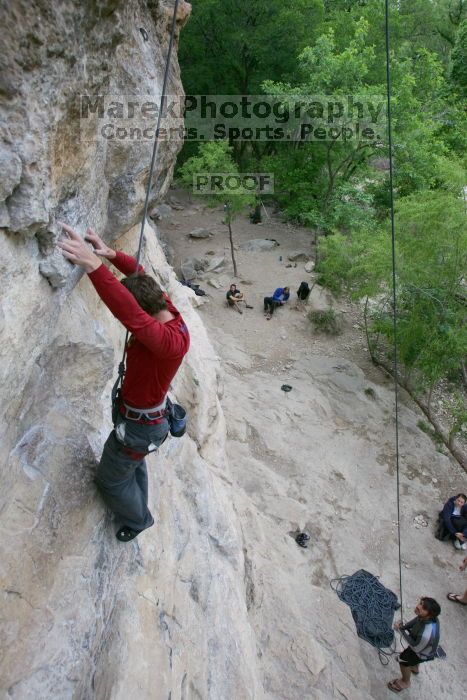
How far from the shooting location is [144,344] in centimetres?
258

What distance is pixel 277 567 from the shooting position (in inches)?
253

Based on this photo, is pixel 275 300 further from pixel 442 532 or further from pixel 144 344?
pixel 144 344

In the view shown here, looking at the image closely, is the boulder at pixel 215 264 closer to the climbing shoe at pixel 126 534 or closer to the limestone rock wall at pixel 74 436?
the limestone rock wall at pixel 74 436

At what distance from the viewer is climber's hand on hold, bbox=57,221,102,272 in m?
2.45

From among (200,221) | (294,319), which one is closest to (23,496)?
(294,319)

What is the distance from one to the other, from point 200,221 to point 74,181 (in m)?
18.5

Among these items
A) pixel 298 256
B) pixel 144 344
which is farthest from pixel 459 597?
pixel 298 256

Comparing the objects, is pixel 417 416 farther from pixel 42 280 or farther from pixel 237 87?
pixel 237 87

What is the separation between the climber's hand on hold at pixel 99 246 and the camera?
3104 millimetres

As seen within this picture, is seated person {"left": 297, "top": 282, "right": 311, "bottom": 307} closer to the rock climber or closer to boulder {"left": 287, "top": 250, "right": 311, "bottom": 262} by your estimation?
boulder {"left": 287, "top": 250, "right": 311, "bottom": 262}

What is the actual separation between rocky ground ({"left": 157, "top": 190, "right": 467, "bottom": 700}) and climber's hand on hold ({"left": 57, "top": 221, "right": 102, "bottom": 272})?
4.37 metres

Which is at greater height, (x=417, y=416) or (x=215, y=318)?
(x=215, y=318)

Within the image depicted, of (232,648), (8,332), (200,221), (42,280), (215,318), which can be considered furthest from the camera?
(200,221)

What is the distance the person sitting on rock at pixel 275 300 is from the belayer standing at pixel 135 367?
11098 millimetres
